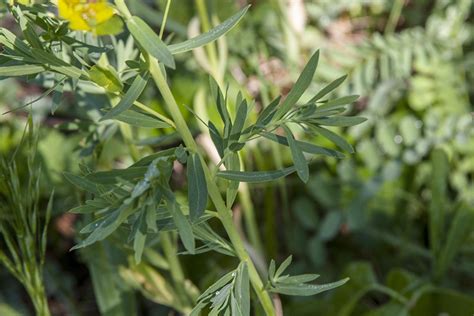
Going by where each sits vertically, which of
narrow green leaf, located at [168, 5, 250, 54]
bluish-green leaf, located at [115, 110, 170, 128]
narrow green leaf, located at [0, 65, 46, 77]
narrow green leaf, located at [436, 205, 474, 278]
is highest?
narrow green leaf, located at [168, 5, 250, 54]

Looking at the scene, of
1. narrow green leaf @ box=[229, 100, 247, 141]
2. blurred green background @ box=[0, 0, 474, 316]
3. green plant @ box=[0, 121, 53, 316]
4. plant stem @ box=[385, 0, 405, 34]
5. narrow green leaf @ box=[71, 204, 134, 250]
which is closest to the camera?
narrow green leaf @ box=[71, 204, 134, 250]

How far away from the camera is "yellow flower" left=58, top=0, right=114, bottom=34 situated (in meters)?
0.60

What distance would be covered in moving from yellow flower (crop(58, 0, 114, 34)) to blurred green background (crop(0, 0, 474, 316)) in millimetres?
740

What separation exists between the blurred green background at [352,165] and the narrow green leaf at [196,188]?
71 centimetres

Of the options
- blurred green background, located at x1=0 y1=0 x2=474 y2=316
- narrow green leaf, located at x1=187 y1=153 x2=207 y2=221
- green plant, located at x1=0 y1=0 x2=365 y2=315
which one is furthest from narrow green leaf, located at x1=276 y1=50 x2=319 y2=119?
blurred green background, located at x1=0 y1=0 x2=474 y2=316

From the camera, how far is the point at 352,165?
158 centimetres

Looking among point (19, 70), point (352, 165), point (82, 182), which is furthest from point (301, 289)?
point (352, 165)

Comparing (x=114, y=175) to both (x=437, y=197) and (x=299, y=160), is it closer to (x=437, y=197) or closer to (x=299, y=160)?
(x=299, y=160)

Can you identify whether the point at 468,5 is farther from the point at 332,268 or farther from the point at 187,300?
the point at 187,300

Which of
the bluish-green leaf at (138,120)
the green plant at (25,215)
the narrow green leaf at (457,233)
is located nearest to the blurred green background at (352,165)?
the narrow green leaf at (457,233)

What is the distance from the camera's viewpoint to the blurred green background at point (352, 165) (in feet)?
4.74

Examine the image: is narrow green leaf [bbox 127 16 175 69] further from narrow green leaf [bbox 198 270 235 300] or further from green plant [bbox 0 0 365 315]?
narrow green leaf [bbox 198 270 235 300]

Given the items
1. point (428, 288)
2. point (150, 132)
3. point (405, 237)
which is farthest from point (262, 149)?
point (428, 288)

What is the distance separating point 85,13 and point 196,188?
6.9 inches
